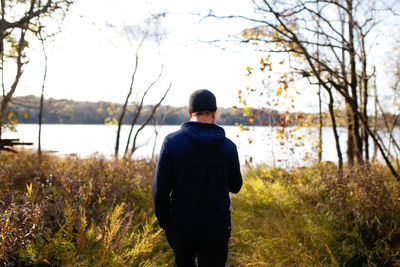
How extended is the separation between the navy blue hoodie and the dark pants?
0.20 ft

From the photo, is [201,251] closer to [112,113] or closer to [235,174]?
[235,174]

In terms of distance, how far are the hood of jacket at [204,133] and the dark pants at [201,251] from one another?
779mm

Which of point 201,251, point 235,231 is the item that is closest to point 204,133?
point 201,251

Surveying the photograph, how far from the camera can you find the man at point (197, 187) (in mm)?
1969

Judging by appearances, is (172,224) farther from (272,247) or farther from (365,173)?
(365,173)

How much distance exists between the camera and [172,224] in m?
2.08

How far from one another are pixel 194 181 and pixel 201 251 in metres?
0.59

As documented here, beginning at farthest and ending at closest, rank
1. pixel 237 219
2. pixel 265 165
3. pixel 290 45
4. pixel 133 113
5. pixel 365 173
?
pixel 133 113 < pixel 265 165 < pixel 290 45 < pixel 237 219 < pixel 365 173

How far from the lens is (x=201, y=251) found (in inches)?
80.8

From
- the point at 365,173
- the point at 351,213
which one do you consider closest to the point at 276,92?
the point at 365,173

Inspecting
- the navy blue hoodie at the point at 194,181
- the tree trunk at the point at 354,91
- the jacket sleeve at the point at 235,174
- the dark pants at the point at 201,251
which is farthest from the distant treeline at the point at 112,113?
the tree trunk at the point at 354,91

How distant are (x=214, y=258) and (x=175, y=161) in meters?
0.86

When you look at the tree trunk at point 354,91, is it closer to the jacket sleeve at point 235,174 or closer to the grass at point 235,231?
the grass at point 235,231

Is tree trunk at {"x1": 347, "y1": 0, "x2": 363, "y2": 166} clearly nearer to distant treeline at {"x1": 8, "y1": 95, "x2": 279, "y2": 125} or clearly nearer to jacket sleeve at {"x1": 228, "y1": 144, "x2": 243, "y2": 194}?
distant treeline at {"x1": 8, "y1": 95, "x2": 279, "y2": 125}
